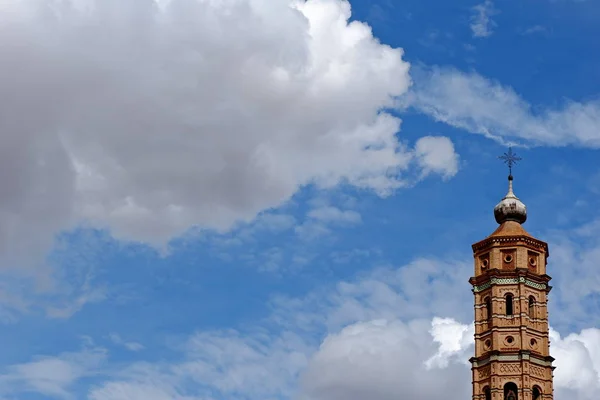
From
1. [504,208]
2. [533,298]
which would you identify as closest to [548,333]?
[533,298]

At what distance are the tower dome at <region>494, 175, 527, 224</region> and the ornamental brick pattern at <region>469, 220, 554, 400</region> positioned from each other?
1090mm

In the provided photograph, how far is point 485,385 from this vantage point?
356 ft

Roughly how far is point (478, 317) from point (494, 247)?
618 cm

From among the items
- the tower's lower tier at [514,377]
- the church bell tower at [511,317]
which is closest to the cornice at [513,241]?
the church bell tower at [511,317]

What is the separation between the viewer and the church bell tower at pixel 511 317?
10750 cm

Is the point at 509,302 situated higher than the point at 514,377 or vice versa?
the point at 509,302

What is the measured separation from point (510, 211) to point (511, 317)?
10.6m

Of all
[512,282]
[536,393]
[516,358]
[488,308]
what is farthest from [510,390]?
[512,282]

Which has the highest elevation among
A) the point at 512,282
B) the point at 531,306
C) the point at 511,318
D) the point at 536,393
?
the point at 512,282

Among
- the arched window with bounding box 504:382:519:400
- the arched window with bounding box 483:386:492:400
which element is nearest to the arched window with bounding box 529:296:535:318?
the arched window with bounding box 504:382:519:400

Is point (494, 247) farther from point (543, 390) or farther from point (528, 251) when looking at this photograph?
point (543, 390)

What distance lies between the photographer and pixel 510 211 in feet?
379

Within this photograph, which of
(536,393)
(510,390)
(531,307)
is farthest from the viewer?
(531,307)

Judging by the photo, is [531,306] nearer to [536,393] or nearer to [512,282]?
[512,282]
